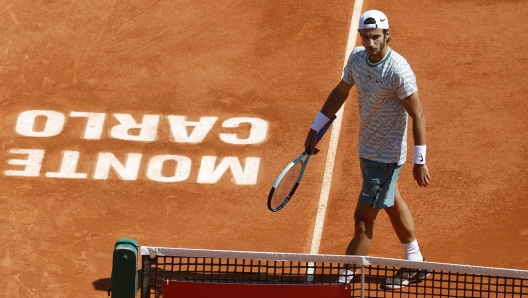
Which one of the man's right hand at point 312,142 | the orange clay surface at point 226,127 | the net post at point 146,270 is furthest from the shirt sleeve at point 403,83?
the net post at point 146,270

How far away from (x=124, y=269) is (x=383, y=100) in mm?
2714

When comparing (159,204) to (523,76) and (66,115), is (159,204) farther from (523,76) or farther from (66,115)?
(523,76)

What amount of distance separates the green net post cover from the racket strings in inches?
97.0

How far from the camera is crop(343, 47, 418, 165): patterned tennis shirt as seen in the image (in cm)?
722

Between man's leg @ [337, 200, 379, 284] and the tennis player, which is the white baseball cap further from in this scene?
man's leg @ [337, 200, 379, 284]

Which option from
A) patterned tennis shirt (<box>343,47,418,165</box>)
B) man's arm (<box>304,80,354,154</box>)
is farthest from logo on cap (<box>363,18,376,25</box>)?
man's arm (<box>304,80,354,154</box>)

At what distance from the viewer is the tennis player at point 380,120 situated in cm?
719

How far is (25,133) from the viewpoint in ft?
35.0

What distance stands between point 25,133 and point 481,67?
18.6 feet

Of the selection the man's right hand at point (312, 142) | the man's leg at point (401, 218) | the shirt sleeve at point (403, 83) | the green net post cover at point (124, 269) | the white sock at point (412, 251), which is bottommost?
the green net post cover at point (124, 269)

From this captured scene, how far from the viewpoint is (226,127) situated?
1075 cm

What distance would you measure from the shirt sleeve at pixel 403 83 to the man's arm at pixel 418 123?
0.13 feet

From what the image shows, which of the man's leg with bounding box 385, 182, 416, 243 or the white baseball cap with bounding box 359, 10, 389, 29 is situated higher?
the white baseball cap with bounding box 359, 10, 389, 29

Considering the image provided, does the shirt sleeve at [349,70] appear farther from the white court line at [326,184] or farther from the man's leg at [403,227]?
the white court line at [326,184]
